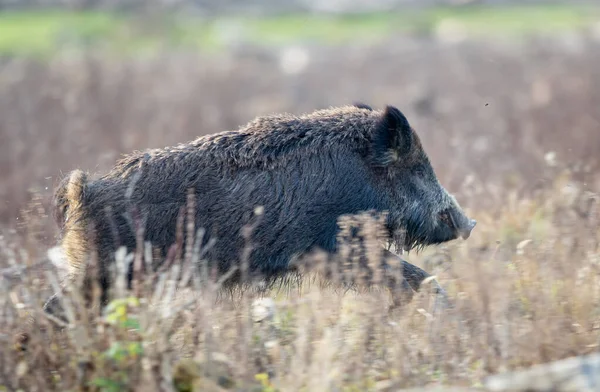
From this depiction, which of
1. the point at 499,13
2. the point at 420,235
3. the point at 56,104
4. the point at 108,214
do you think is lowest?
the point at 420,235

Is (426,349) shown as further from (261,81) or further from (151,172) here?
(261,81)

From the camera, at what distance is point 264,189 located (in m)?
5.74

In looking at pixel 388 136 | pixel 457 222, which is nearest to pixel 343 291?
pixel 457 222

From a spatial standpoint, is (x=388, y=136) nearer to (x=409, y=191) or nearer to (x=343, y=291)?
(x=409, y=191)

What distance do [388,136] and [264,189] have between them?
95 centimetres

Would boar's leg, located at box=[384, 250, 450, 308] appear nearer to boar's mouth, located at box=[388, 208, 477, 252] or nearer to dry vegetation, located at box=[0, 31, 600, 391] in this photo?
dry vegetation, located at box=[0, 31, 600, 391]

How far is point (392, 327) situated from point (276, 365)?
0.66 metres

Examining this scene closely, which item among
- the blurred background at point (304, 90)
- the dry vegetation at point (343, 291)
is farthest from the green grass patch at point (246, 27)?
the dry vegetation at point (343, 291)

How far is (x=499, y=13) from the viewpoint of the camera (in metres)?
36.4

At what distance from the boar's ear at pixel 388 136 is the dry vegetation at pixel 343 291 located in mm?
733

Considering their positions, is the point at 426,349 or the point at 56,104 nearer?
the point at 426,349

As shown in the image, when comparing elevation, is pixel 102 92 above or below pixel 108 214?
above

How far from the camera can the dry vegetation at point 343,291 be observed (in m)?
4.47

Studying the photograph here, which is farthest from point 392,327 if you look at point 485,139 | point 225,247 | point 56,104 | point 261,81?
point 261,81
